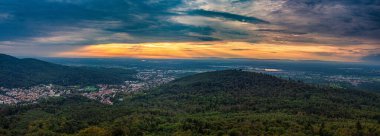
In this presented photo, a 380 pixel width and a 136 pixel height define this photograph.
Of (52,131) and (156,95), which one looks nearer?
(52,131)

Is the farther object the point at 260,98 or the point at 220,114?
the point at 260,98

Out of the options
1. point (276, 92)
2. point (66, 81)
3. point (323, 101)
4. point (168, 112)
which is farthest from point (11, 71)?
point (323, 101)

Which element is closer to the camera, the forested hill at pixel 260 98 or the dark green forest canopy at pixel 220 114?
the dark green forest canopy at pixel 220 114

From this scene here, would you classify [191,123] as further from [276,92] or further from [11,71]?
[11,71]

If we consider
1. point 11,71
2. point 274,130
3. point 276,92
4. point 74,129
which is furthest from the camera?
point 11,71

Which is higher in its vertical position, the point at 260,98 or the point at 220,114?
the point at 260,98

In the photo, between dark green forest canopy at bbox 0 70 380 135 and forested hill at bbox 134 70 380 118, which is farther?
forested hill at bbox 134 70 380 118

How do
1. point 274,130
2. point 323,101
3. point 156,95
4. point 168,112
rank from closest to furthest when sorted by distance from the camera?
point 274,130
point 168,112
point 323,101
point 156,95
